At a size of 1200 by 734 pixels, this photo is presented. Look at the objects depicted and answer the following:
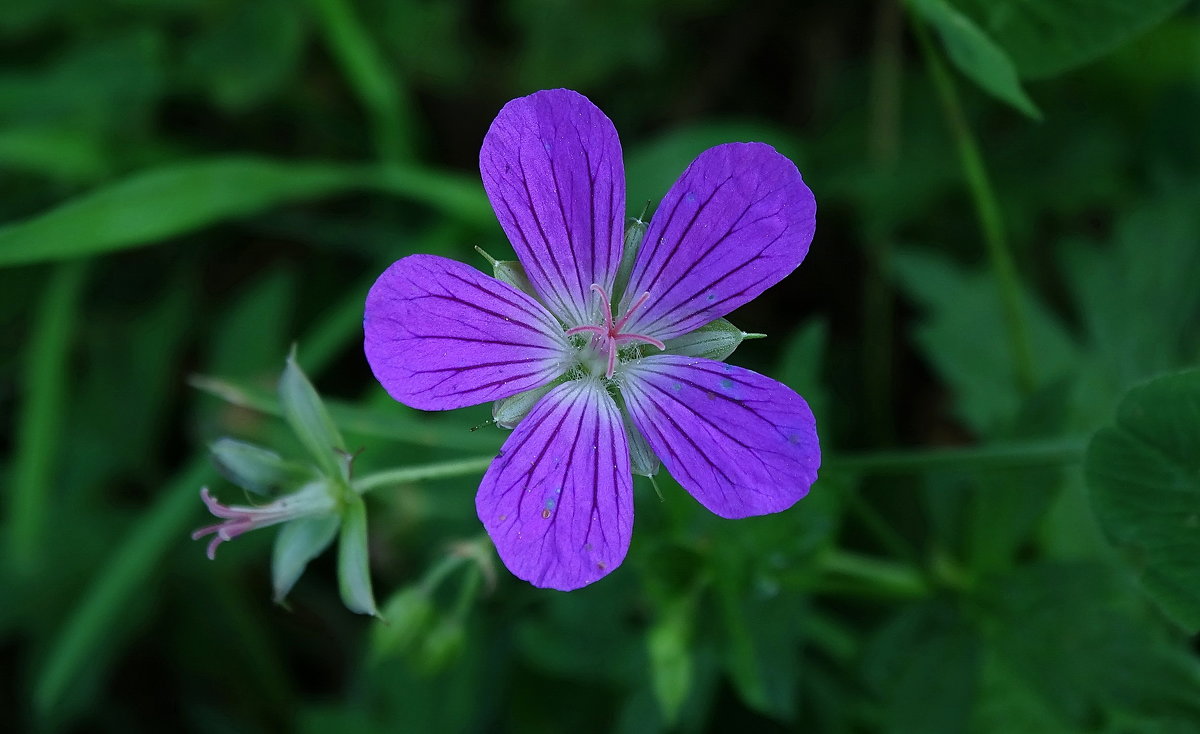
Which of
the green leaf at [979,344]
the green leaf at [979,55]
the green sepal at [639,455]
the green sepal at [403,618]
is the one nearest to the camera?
the green sepal at [639,455]

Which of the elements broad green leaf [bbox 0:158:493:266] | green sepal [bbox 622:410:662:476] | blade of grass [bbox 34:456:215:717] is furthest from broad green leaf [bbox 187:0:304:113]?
green sepal [bbox 622:410:662:476]

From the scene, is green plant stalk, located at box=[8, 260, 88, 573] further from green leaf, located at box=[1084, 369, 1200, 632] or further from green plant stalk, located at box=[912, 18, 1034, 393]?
green leaf, located at box=[1084, 369, 1200, 632]

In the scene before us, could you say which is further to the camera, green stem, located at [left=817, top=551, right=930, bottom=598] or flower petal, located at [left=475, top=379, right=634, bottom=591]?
green stem, located at [left=817, top=551, right=930, bottom=598]

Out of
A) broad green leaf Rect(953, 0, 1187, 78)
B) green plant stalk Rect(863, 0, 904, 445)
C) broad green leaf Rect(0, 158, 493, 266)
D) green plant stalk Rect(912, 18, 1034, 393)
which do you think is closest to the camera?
broad green leaf Rect(953, 0, 1187, 78)

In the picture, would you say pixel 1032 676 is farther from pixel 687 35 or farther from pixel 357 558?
pixel 687 35

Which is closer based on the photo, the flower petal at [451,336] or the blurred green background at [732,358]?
the flower petal at [451,336]

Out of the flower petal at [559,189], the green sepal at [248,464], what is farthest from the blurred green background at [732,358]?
the flower petal at [559,189]

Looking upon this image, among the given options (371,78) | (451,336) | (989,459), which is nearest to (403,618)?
(451,336)

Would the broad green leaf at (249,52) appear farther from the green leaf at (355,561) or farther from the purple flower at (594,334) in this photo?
the green leaf at (355,561)
